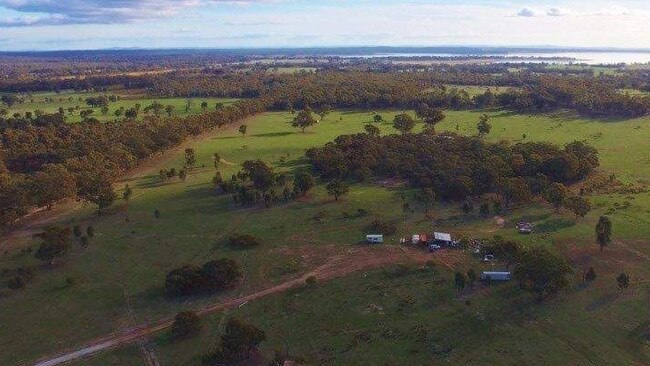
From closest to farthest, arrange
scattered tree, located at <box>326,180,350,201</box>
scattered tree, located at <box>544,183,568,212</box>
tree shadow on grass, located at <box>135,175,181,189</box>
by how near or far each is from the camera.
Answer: scattered tree, located at <box>544,183,568,212</box> < scattered tree, located at <box>326,180,350,201</box> < tree shadow on grass, located at <box>135,175,181,189</box>

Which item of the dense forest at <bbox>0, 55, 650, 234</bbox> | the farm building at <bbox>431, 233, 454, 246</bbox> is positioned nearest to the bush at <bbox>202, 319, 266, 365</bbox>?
the farm building at <bbox>431, 233, 454, 246</bbox>

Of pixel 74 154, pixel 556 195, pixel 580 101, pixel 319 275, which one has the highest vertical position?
pixel 580 101

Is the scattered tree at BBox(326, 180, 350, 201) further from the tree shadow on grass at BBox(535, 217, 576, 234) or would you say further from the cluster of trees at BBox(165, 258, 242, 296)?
the cluster of trees at BBox(165, 258, 242, 296)

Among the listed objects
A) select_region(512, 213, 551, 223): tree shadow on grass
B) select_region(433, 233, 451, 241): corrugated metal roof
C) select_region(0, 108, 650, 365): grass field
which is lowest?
select_region(0, 108, 650, 365): grass field

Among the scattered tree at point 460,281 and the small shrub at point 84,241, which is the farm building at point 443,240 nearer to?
the scattered tree at point 460,281

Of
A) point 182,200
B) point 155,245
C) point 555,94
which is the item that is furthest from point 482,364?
point 555,94

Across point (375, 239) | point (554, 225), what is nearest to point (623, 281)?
point (554, 225)

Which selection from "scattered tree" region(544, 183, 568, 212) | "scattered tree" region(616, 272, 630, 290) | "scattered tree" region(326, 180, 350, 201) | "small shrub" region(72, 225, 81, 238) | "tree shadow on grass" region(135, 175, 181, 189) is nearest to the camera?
"scattered tree" region(616, 272, 630, 290)

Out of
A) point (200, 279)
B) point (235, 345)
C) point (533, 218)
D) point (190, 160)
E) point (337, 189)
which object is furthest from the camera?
point (190, 160)

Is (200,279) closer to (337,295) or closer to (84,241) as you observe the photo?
(337,295)
